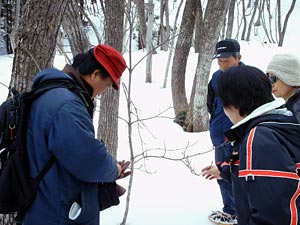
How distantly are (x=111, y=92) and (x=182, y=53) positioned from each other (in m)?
4.52

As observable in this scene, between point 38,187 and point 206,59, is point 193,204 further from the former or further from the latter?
point 206,59

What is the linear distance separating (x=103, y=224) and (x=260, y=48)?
48.9 feet

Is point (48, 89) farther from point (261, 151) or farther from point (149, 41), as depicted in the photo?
point (149, 41)

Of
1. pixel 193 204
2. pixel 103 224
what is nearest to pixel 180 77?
pixel 193 204

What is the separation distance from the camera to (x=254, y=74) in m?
1.49

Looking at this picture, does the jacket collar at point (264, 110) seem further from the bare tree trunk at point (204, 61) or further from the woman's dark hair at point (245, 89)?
the bare tree trunk at point (204, 61)

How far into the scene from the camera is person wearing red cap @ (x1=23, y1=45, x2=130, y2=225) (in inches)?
59.8

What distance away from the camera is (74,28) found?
3.81 metres

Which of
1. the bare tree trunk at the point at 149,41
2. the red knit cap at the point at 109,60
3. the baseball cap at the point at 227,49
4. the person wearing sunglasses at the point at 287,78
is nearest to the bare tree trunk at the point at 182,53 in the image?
the bare tree trunk at the point at 149,41

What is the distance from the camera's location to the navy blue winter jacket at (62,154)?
152 centimetres

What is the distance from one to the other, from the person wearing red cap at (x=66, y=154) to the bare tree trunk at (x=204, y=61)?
5.14 meters

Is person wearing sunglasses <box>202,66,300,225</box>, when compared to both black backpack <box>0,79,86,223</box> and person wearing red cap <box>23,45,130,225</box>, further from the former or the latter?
black backpack <box>0,79,86,223</box>

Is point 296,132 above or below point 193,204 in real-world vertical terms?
above

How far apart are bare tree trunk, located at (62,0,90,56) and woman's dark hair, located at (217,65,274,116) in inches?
105
